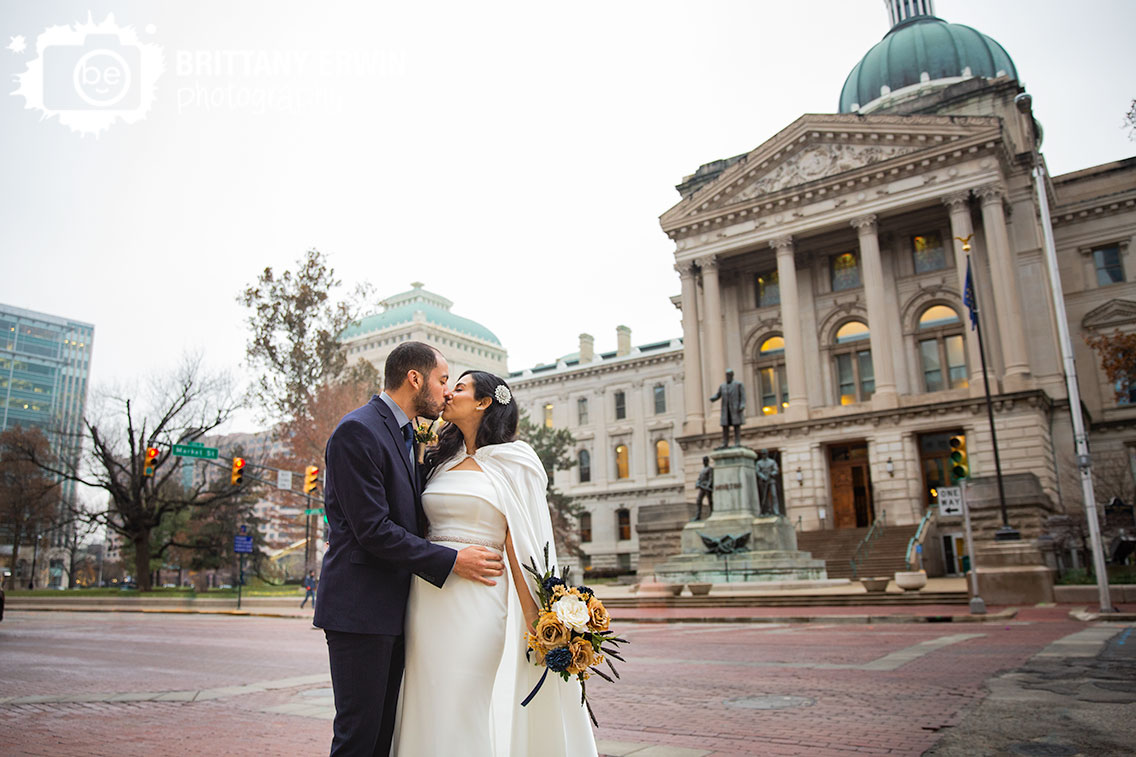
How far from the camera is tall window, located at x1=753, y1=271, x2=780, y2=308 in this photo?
4700 centimetres

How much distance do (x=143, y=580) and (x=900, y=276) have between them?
42.1 m

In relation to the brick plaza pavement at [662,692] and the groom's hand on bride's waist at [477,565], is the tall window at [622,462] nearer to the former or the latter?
Answer: the brick plaza pavement at [662,692]

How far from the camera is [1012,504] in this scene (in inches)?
1204

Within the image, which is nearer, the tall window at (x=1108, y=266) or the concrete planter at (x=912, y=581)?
the concrete planter at (x=912, y=581)

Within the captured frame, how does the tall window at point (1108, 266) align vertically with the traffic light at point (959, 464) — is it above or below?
above

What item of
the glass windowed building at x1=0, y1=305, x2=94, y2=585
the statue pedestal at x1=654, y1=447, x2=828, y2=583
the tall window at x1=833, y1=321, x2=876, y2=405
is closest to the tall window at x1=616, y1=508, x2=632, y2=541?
the tall window at x1=833, y1=321, x2=876, y2=405

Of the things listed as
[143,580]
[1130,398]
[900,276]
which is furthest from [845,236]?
[143,580]

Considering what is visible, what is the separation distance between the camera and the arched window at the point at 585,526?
6594cm

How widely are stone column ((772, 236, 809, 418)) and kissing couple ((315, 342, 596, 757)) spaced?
3910cm

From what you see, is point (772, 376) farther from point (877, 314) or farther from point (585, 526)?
point (585, 526)

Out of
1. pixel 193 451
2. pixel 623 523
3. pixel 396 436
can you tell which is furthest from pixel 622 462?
pixel 396 436

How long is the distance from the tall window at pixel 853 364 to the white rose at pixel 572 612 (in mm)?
41453

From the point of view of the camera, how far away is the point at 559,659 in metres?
3.34

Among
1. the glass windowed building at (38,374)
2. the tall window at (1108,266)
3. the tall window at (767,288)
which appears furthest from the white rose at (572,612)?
the glass windowed building at (38,374)
